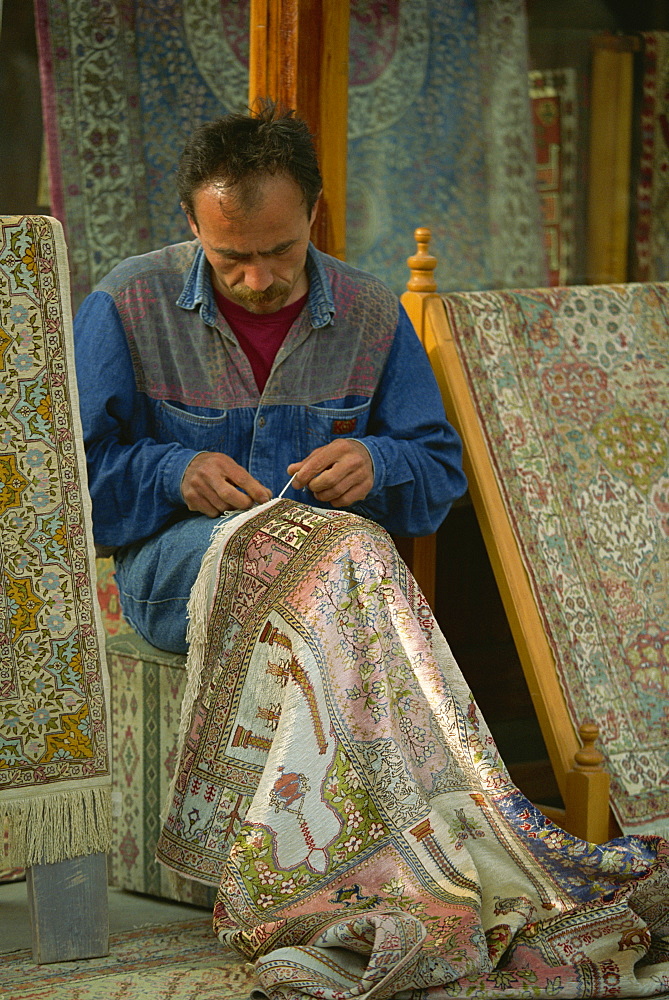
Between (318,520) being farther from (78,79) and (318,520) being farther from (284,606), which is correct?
(78,79)

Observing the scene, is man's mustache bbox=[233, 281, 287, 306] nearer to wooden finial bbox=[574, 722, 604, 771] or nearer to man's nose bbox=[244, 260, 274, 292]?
man's nose bbox=[244, 260, 274, 292]

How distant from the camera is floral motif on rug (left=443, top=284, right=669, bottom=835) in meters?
3.11

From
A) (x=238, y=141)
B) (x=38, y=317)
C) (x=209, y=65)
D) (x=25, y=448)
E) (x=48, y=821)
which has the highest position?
(x=209, y=65)

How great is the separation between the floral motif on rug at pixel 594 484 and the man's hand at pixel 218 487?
0.73m

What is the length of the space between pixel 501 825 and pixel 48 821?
0.82m

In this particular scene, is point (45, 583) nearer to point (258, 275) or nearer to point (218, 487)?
point (218, 487)

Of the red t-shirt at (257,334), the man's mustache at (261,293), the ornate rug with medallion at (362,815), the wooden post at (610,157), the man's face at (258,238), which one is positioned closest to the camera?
the ornate rug with medallion at (362,815)

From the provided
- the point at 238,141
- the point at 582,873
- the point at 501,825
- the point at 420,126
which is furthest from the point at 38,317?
the point at 420,126

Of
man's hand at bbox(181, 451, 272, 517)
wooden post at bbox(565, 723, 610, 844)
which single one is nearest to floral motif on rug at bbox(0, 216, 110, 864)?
man's hand at bbox(181, 451, 272, 517)

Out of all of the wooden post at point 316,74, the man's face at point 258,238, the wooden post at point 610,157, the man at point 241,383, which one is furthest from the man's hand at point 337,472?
the wooden post at point 610,157

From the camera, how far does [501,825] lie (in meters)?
2.51

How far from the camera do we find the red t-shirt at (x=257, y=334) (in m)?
2.91

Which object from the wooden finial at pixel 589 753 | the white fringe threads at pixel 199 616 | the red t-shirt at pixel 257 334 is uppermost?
the red t-shirt at pixel 257 334

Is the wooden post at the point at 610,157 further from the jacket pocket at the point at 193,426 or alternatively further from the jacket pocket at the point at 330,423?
the jacket pocket at the point at 193,426
